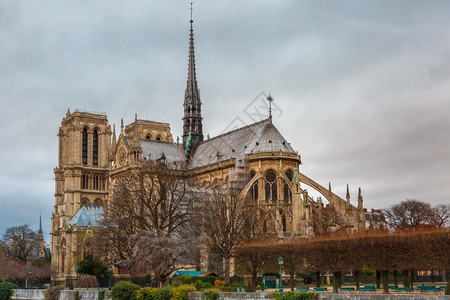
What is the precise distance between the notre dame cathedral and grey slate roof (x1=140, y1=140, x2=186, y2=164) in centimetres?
14

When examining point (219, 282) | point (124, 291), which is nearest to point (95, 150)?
point (219, 282)

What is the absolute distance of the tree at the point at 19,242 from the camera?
284 ft

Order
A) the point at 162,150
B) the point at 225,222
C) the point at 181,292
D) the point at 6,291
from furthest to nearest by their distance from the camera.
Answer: the point at 162,150, the point at 6,291, the point at 225,222, the point at 181,292

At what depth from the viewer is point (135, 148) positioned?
8431cm

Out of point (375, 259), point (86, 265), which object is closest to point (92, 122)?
point (86, 265)

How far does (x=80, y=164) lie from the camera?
10050 centimetres

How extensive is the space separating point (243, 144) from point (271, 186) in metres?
7.92

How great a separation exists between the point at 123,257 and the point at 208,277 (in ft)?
33.6

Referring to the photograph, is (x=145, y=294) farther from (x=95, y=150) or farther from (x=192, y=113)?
(x=95, y=150)

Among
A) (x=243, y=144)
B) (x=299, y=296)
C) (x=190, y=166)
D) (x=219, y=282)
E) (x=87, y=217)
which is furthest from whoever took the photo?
(x=190, y=166)

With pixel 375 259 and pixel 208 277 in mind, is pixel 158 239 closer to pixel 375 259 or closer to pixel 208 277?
pixel 208 277

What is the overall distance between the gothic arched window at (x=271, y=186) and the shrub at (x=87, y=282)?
77.6 ft

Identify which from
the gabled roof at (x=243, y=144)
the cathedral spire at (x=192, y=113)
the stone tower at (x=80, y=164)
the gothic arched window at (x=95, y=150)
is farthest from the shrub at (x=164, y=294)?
the gothic arched window at (x=95, y=150)

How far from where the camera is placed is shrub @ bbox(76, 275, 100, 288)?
5244cm
